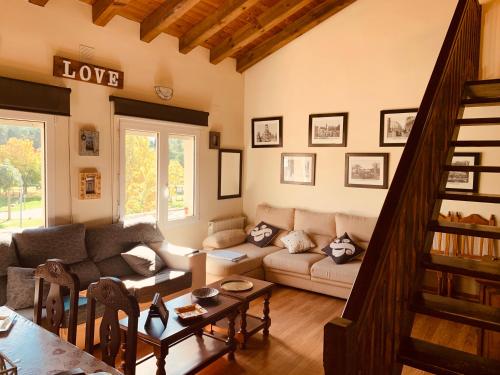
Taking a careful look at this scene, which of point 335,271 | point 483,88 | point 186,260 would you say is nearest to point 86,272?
point 186,260

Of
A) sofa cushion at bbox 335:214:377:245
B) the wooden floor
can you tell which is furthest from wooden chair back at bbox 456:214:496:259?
sofa cushion at bbox 335:214:377:245

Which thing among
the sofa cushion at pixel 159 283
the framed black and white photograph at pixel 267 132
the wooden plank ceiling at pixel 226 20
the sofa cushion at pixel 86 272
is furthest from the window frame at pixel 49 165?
the framed black and white photograph at pixel 267 132

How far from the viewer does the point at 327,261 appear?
4.66 metres

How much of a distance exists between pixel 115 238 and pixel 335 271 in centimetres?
246

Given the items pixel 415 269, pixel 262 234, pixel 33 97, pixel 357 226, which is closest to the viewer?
pixel 415 269

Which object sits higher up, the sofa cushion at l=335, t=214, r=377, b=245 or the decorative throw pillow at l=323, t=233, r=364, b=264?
the sofa cushion at l=335, t=214, r=377, b=245

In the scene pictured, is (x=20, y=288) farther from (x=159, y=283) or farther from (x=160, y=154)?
(x=160, y=154)

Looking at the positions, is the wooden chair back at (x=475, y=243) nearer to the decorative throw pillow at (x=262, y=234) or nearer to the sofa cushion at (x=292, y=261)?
the sofa cushion at (x=292, y=261)

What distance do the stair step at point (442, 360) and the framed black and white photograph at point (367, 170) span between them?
10.6ft

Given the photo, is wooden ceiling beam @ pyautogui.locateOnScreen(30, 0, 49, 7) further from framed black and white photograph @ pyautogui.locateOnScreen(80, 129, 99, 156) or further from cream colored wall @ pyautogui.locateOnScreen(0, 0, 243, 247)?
framed black and white photograph @ pyautogui.locateOnScreen(80, 129, 99, 156)

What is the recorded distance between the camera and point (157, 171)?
475 centimetres

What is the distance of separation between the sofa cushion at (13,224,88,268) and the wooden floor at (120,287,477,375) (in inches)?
42.6

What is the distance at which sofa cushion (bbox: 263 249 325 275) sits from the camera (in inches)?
182

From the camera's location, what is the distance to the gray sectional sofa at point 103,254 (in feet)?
A: 10.7
